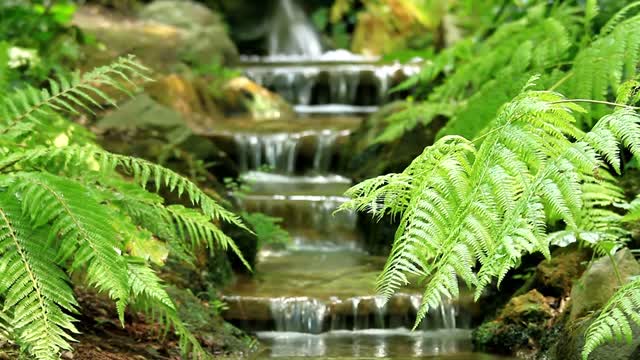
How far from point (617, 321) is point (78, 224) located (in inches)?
64.9

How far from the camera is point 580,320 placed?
3.71m

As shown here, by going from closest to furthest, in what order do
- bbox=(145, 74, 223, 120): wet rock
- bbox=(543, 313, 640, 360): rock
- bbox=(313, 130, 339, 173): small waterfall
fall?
1. bbox=(543, 313, 640, 360): rock
2. bbox=(313, 130, 339, 173): small waterfall
3. bbox=(145, 74, 223, 120): wet rock

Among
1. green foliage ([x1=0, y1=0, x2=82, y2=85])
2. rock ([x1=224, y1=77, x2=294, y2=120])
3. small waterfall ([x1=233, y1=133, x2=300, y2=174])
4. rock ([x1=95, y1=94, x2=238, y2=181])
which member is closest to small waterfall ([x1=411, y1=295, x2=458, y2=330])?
rock ([x1=95, y1=94, x2=238, y2=181])

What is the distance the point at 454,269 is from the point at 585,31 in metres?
2.66

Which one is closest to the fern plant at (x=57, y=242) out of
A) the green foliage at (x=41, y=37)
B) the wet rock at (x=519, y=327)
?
the wet rock at (x=519, y=327)

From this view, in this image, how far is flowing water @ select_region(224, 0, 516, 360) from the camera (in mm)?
4949

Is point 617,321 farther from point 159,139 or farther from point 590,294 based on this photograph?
point 159,139

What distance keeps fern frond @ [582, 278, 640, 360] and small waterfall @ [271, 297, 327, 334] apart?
2.53 metres

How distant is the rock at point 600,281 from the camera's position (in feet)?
12.6

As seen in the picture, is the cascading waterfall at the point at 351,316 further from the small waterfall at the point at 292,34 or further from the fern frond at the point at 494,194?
the small waterfall at the point at 292,34

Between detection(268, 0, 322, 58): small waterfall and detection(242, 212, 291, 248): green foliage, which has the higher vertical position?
detection(268, 0, 322, 58): small waterfall

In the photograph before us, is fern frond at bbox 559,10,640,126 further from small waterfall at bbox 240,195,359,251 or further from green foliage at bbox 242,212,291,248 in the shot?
small waterfall at bbox 240,195,359,251

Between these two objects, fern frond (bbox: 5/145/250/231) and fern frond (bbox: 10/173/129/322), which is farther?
fern frond (bbox: 5/145/250/231)

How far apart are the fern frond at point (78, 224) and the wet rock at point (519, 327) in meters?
2.42
